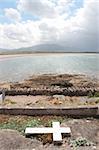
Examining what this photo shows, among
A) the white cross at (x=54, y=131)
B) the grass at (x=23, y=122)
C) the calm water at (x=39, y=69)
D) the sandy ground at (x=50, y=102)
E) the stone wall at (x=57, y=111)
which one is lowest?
the calm water at (x=39, y=69)

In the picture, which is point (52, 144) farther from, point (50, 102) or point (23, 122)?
point (50, 102)

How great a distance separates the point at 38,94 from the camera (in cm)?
1956

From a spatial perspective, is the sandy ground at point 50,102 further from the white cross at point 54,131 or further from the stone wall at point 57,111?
the white cross at point 54,131

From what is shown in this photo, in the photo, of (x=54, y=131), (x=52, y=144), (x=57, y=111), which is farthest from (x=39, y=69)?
(x=52, y=144)

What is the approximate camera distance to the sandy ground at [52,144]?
8.72m

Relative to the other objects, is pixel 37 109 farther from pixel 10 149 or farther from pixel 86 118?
pixel 10 149

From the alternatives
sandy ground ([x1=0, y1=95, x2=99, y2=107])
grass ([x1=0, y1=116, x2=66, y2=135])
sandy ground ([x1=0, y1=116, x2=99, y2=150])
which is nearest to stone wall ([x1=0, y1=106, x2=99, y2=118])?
grass ([x1=0, y1=116, x2=66, y2=135])

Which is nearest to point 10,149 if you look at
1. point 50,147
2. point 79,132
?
point 50,147

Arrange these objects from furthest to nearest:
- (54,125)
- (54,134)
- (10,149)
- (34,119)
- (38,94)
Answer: (38,94) → (34,119) → (54,125) → (54,134) → (10,149)

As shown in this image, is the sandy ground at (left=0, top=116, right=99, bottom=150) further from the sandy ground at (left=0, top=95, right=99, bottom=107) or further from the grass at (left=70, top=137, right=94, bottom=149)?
the sandy ground at (left=0, top=95, right=99, bottom=107)

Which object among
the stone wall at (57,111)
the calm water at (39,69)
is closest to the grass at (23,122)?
the stone wall at (57,111)

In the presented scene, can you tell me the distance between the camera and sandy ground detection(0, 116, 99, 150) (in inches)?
343

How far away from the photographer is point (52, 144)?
8.94 metres

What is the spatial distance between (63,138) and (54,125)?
85 centimetres
